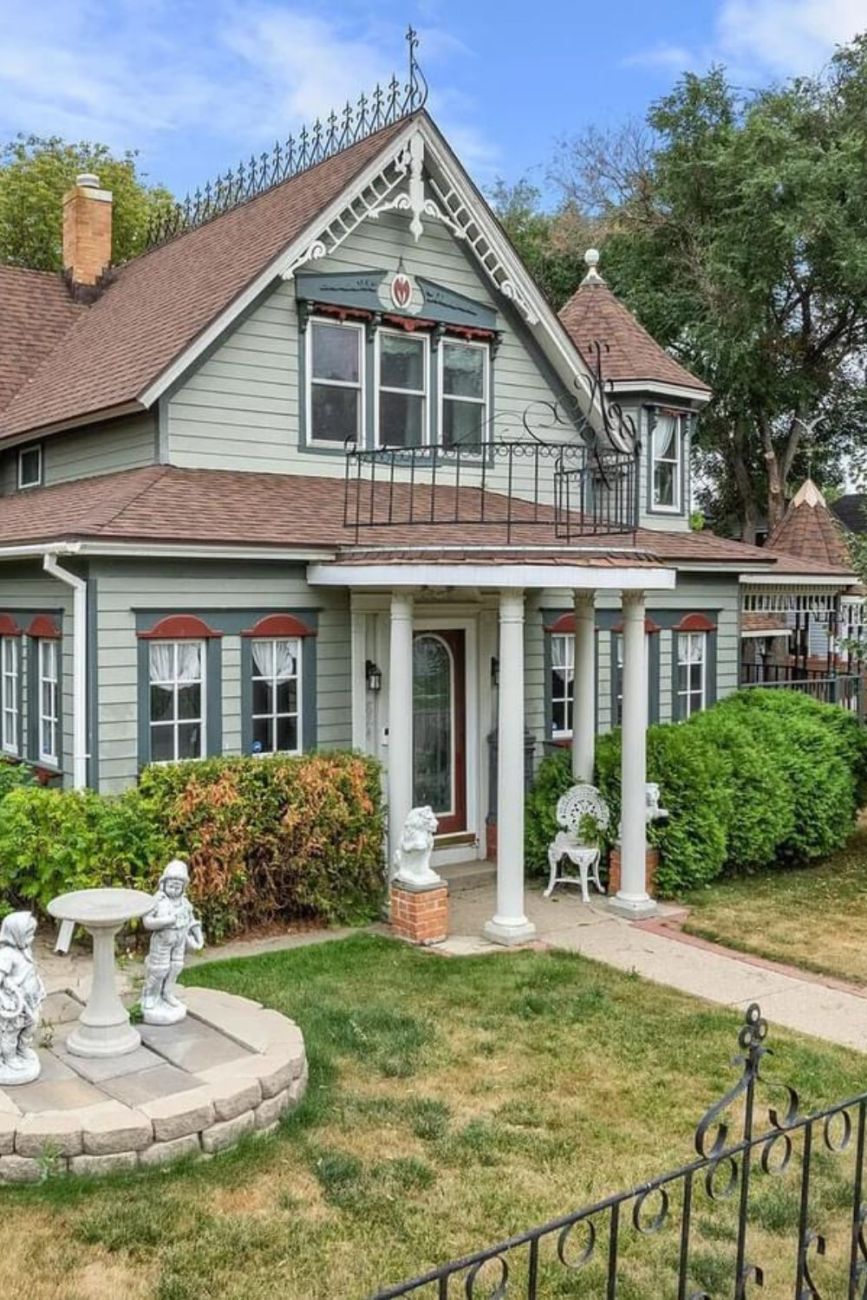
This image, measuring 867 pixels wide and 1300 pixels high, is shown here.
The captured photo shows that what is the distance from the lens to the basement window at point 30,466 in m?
14.1

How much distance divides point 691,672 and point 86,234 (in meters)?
11.5

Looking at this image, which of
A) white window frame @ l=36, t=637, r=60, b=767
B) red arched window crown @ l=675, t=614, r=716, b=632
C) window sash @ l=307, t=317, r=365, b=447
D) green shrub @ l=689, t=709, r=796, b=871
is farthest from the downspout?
red arched window crown @ l=675, t=614, r=716, b=632

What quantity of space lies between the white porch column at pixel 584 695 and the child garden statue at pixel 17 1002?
22.4 ft

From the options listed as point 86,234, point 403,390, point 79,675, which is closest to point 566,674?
point 403,390

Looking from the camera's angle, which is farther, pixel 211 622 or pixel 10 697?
pixel 10 697

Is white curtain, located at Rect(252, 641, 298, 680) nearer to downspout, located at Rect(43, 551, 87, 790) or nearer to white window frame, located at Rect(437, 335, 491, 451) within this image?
downspout, located at Rect(43, 551, 87, 790)

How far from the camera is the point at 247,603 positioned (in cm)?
1065

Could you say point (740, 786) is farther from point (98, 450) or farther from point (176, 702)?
point (98, 450)

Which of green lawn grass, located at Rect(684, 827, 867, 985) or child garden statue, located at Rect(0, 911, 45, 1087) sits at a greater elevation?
child garden statue, located at Rect(0, 911, 45, 1087)

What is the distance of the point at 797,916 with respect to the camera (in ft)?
35.4

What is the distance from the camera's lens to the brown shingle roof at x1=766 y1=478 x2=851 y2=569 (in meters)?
23.2

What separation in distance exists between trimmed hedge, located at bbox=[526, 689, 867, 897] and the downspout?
4.68 m

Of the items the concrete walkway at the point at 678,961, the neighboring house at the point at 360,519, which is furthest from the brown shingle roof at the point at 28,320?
the concrete walkway at the point at 678,961

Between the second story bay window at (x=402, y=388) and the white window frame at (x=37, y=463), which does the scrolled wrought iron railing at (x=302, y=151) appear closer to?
the second story bay window at (x=402, y=388)
